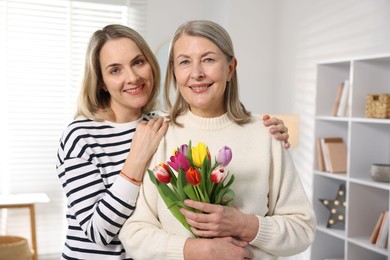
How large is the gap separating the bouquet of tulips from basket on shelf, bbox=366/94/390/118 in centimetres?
212

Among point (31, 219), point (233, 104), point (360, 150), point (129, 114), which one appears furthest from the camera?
point (31, 219)

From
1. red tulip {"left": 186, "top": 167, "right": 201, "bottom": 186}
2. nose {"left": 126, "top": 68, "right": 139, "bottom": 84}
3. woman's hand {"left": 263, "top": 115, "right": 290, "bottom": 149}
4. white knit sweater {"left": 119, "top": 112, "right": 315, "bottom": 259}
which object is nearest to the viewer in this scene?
red tulip {"left": 186, "top": 167, "right": 201, "bottom": 186}

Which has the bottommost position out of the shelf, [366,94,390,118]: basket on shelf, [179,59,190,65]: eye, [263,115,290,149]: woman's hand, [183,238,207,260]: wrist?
the shelf

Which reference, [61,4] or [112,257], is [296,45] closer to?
[61,4]

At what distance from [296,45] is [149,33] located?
4.57 ft

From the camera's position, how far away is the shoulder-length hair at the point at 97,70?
72.9 inches

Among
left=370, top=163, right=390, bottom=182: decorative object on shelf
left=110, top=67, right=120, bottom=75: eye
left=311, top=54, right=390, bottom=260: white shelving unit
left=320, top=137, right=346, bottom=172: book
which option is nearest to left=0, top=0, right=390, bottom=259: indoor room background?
left=320, top=137, right=346, bottom=172: book

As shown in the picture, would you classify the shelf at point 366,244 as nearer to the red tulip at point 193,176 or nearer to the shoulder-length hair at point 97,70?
the shoulder-length hair at point 97,70

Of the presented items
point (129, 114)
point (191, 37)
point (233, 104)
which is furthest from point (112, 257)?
point (191, 37)

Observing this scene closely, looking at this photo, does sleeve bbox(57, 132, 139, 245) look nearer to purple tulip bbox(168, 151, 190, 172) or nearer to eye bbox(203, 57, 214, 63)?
purple tulip bbox(168, 151, 190, 172)

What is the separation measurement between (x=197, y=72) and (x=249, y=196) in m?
0.42

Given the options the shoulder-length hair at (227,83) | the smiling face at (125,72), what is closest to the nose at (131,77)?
the smiling face at (125,72)

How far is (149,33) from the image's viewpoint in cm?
485

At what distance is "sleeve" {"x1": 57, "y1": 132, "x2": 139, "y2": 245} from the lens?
1.59 metres
